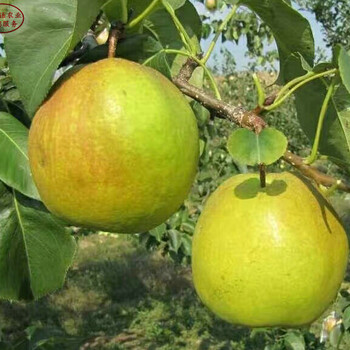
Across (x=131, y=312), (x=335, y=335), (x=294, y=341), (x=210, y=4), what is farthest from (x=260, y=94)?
(x=131, y=312)

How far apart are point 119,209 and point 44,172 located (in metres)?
0.10

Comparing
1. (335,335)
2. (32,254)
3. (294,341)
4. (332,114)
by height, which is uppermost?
(332,114)

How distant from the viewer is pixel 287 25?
91 cm

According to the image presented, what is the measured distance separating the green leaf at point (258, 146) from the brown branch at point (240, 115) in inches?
0.7

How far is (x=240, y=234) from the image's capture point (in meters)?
0.81

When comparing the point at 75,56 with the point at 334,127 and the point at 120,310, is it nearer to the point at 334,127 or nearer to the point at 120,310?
the point at 334,127

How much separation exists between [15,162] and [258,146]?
0.38m

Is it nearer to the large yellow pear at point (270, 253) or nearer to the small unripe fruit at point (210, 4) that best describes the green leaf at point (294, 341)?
the large yellow pear at point (270, 253)

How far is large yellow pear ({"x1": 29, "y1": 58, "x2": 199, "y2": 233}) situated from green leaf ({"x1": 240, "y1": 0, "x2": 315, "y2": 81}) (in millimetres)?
233

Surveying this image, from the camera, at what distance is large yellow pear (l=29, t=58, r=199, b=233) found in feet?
2.31

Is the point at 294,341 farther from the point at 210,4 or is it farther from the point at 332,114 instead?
the point at 210,4

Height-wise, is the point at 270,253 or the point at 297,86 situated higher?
the point at 297,86

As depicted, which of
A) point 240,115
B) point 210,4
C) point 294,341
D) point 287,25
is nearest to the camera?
point 240,115

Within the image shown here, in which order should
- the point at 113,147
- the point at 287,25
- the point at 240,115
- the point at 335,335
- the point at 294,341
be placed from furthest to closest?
the point at 335,335 → the point at 294,341 → the point at 287,25 → the point at 240,115 → the point at 113,147
